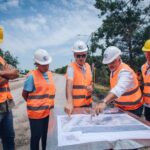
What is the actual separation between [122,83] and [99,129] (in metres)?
1.05

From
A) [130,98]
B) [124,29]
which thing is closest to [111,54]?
[130,98]

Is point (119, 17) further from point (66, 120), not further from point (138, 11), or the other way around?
point (66, 120)

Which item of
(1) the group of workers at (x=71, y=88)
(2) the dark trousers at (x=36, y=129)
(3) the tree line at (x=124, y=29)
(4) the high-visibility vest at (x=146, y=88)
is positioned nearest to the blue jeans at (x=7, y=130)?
(1) the group of workers at (x=71, y=88)

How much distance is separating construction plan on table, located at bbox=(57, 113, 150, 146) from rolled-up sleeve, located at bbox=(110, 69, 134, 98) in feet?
0.90

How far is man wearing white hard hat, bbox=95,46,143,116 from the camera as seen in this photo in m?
3.92

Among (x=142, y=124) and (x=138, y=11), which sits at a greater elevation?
(x=138, y=11)

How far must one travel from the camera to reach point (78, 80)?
16.3 ft

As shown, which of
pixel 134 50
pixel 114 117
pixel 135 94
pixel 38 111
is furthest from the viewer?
pixel 134 50

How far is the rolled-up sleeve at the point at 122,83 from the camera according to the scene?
3.92 metres

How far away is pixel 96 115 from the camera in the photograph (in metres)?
3.76

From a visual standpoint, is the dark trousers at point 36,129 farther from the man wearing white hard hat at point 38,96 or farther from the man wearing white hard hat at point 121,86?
the man wearing white hard hat at point 121,86

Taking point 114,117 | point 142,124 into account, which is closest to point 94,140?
point 142,124

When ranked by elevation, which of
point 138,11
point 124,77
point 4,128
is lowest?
point 4,128

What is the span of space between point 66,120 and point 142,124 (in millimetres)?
876
